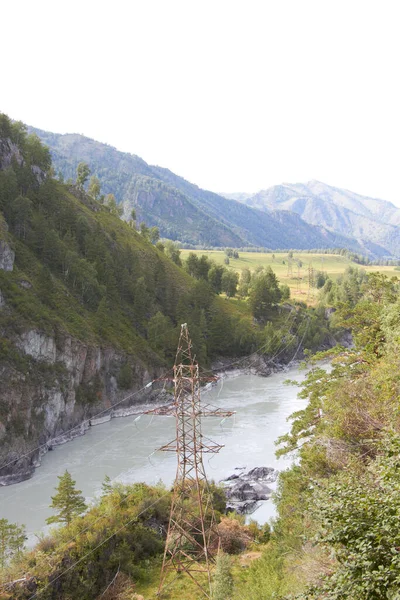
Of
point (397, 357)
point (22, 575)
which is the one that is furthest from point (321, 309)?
point (22, 575)

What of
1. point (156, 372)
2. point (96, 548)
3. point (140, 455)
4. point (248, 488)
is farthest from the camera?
point (156, 372)

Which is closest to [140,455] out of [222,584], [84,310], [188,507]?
[188,507]

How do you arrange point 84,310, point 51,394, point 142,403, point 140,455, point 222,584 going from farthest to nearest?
point 84,310 → point 142,403 → point 51,394 → point 140,455 → point 222,584

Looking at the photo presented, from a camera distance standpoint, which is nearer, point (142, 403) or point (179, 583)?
point (179, 583)

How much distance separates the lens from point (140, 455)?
52.6 metres

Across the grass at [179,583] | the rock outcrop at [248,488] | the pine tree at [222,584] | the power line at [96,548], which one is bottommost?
the rock outcrop at [248,488]

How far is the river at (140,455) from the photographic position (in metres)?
41.6

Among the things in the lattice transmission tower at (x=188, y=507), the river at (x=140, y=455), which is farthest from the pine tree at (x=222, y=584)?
the river at (x=140, y=455)

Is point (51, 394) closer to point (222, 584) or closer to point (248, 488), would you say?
point (248, 488)

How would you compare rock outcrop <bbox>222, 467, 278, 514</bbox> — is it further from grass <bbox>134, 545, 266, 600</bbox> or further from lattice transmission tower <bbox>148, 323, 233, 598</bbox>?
grass <bbox>134, 545, 266, 600</bbox>

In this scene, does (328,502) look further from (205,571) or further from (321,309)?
(321,309)

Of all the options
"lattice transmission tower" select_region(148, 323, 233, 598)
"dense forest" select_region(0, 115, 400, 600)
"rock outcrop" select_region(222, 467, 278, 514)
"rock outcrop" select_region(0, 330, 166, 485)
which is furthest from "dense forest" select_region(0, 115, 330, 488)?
"lattice transmission tower" select_region(148, 323, 233, 598)

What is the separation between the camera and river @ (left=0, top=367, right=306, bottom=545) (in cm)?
4159

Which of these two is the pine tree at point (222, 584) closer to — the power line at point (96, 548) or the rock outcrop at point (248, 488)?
the power line at point (96, 548)
